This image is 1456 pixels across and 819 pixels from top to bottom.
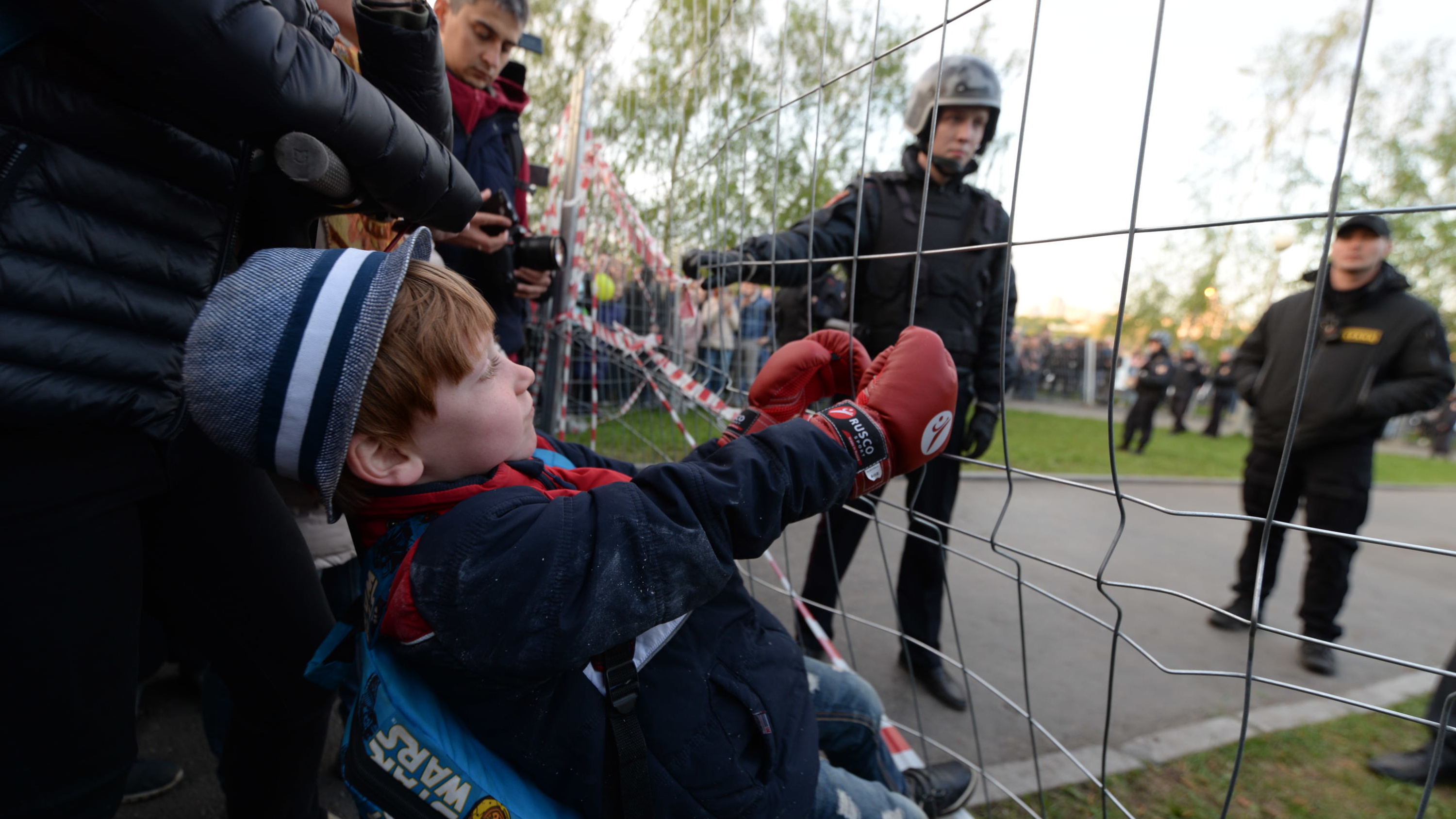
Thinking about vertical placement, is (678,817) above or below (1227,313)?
below

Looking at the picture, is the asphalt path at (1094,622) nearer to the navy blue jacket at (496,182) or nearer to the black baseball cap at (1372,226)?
the navy blue jacket at (496,182)

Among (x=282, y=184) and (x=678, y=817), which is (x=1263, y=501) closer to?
(x=678, y=817)

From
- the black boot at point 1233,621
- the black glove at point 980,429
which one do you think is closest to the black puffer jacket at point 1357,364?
the black boot at point 1233,621

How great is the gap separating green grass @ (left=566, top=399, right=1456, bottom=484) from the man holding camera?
2.49 ft

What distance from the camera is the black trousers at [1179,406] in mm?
14594

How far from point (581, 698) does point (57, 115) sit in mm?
932

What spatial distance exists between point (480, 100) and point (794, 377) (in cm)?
163

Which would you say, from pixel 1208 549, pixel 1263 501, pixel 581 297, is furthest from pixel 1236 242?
pixel 581 297

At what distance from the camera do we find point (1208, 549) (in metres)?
5.25

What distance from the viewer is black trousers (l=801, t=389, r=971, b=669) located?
2.38 meters

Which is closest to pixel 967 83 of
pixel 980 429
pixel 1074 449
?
pixel 980 429

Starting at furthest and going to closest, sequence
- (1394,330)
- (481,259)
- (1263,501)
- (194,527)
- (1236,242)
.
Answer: (1236,242) → (1263,501) → (1394,330) → (481,259) → (194,527)

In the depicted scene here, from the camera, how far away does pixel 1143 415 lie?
10695 millimetres

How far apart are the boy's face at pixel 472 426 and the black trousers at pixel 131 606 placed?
1.35 ft
